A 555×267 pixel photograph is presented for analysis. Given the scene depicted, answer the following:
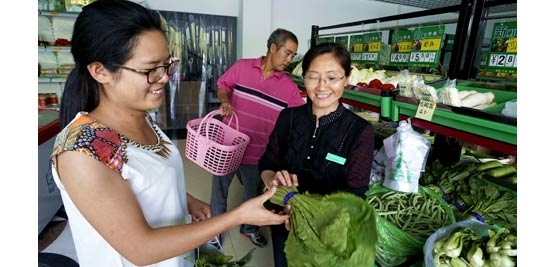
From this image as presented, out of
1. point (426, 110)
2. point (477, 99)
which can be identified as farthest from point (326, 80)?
point (477, 99)

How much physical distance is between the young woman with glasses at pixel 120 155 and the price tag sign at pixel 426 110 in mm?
896

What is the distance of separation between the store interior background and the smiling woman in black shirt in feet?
13.6

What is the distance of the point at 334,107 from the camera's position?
64.1 inches

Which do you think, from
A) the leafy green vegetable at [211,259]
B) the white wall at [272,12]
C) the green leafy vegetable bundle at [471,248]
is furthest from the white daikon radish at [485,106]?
the white wall at [272,12]

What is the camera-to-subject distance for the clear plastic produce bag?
62.6 inches

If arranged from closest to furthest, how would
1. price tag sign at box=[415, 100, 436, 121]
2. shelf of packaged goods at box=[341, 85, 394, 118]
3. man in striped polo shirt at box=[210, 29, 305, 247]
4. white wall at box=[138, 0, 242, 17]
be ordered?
price tag sign at box=[415, 100, 436, 121] → shelf of packaged goods at box=[341, 85, 394, 118] → man in striped polo shirt at box=[210, 29, 305, 247] → white wall at box=[138, 0, 242, 17]

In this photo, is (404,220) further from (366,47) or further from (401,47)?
(366,47)

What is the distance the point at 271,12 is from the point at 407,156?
5357mm

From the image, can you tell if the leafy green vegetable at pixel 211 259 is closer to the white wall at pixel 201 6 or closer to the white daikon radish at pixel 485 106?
the white daikon radish at pixel 485 106

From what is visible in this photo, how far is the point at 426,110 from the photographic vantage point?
1507 millimetres

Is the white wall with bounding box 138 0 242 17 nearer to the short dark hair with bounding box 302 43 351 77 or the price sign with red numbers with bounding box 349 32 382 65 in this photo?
the price sign with red numbers with bounding box 349 32 382 65

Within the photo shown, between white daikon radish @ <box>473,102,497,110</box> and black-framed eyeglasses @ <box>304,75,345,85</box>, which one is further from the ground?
black-framed eyeglasses @ <box>304,75,345,85</box>

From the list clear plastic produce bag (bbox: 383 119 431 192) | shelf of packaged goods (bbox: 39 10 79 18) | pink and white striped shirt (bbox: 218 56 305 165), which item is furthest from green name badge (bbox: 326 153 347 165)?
shelf of packaged goods (bbox: 39 10 79 18)

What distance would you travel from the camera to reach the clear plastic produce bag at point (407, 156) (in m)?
1.59
